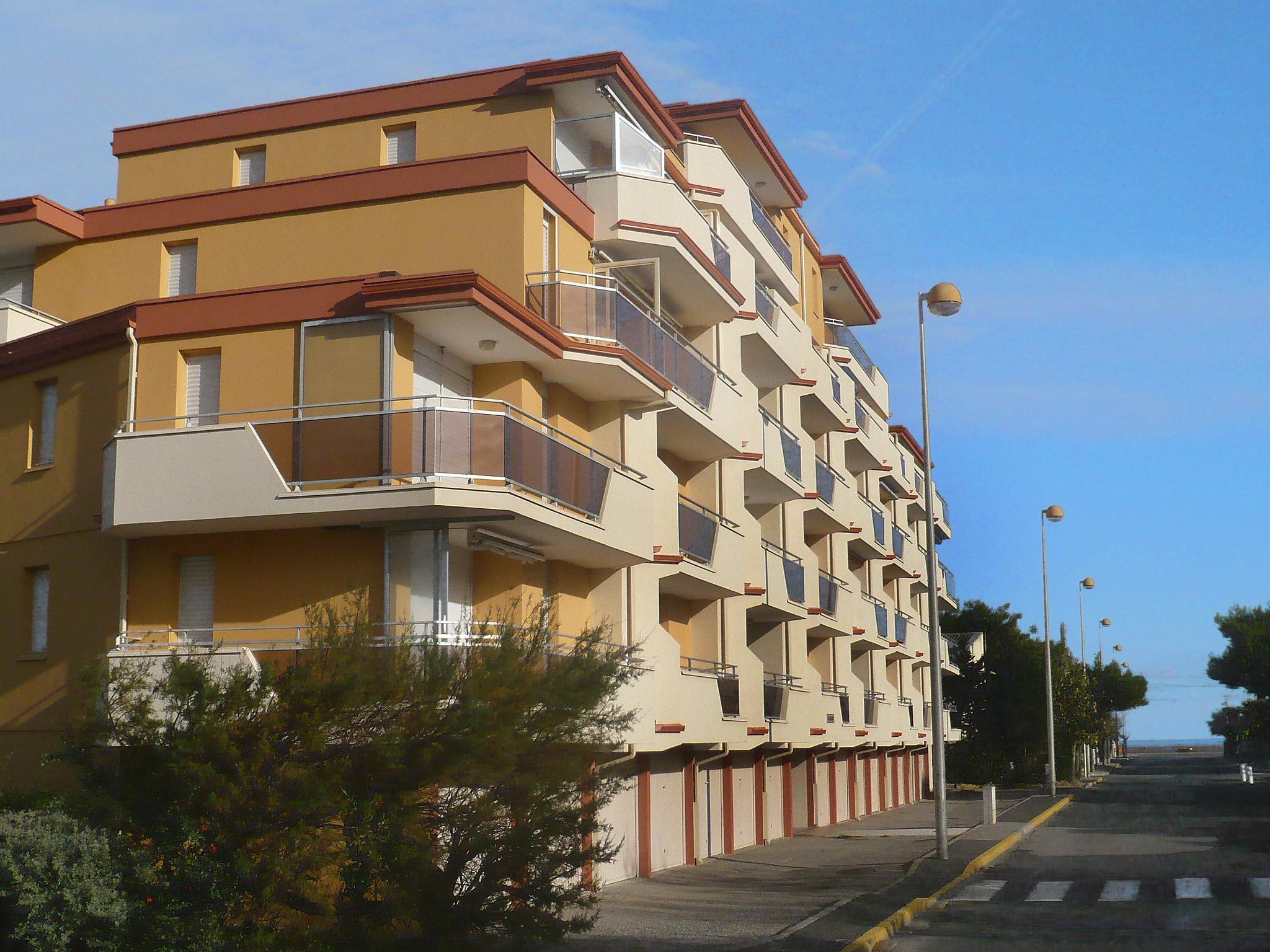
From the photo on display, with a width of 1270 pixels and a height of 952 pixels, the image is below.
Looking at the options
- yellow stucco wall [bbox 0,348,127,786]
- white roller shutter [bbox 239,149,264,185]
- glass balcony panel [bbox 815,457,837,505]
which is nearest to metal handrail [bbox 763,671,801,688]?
glass balcony panel [bbox 815,457,837,505]

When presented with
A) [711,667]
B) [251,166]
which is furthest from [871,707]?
[251,166]

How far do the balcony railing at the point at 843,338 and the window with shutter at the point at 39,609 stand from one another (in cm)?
2609

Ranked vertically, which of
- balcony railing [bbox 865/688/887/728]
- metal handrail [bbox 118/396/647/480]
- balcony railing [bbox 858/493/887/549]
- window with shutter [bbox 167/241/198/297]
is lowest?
balcony railing [bbox 865/688/887/728]

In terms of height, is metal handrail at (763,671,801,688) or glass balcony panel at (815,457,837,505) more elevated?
glass balcony panel at (815,457,837,505)

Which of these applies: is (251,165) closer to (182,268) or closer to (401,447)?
(182,268)

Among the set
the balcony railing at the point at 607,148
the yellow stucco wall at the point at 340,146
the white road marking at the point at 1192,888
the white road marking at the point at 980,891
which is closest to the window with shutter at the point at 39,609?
the yellow stucco wall at the point at 340,146

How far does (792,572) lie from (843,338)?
13275 millimetres

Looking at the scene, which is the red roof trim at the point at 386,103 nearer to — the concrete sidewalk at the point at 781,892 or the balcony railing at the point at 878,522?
the concrete sidewalk at the point at 781,892

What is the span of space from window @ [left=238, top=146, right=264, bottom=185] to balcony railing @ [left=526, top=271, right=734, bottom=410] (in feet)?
19.4

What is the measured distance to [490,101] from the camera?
21.5m

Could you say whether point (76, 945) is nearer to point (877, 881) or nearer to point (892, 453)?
point (877, 881)

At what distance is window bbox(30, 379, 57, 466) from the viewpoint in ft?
63.5

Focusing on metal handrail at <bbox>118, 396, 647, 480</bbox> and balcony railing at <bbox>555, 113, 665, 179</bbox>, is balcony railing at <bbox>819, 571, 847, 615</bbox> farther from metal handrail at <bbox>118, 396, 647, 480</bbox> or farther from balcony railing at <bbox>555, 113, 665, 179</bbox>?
metal handrail at <bbox>118, 396, 647, 480</bbox>

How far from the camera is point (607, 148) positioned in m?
23.1
